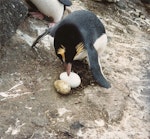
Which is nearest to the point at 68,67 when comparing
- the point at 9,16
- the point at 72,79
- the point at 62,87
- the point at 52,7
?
the point at 72,79

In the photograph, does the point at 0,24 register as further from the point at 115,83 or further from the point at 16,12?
the point at 115,83

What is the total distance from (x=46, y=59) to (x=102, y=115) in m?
0.71

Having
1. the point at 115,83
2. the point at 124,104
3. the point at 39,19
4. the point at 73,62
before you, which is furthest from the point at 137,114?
the point at 39,19

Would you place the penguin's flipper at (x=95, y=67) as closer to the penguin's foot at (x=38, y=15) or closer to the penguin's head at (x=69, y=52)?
the penguin's head at (x=69, y=52)

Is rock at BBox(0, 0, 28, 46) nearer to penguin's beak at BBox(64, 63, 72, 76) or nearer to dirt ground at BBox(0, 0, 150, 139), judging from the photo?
dirt ground at BBox(0, 0, 150, 139)

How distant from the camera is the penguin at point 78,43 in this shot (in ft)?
11.7

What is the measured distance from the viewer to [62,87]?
350 cm

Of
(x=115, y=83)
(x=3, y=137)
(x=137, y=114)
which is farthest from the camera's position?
(x=115, y=83)

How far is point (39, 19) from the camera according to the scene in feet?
14.3

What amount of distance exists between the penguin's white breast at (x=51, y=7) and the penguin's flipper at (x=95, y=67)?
33.9 inches

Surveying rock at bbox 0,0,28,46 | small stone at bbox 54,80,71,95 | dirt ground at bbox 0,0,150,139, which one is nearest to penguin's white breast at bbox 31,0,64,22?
dirt ground at bbox 0,0,150,139

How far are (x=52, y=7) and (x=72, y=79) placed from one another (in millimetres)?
988

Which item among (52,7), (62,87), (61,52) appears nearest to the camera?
(62,87)

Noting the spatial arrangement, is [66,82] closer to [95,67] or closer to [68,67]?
[68,67]
